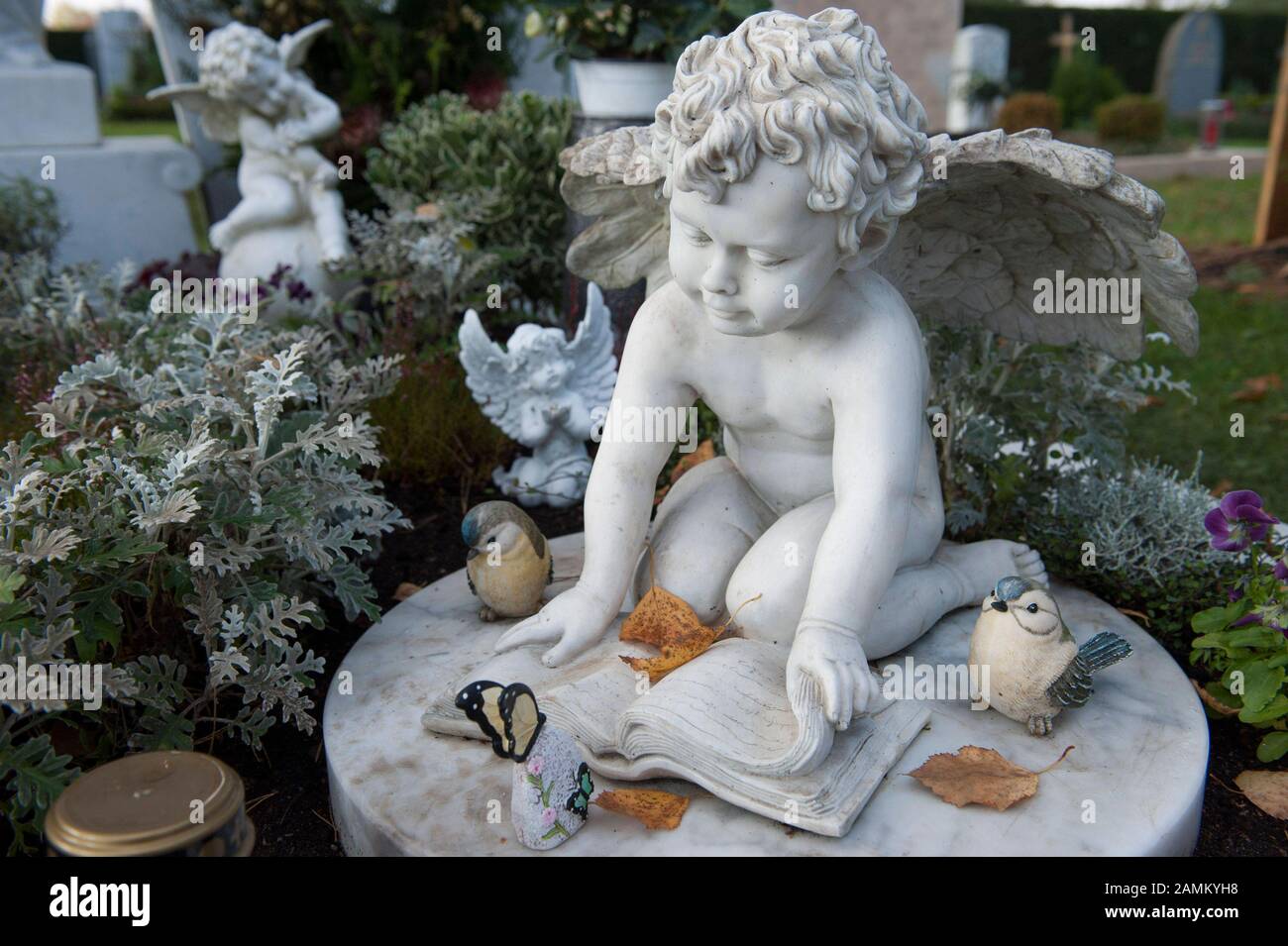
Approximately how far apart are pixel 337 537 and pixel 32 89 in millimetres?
4681

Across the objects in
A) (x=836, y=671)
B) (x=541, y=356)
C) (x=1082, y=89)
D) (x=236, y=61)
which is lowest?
(x=836, y=671)

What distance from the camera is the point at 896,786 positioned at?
192 cm

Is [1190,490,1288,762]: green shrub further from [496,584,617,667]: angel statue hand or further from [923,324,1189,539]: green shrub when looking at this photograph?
[496,584,617,667]: angel statue hand

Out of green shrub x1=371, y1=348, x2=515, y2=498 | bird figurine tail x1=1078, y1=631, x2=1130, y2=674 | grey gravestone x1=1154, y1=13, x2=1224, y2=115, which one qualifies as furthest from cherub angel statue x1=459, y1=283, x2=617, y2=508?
grey gravestone x1=1154, y1=13, x2=1224, y2=115

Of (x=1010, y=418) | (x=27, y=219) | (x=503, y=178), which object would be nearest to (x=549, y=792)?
(x=1010, y=418)

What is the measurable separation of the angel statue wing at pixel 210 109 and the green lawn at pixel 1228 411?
159 inches

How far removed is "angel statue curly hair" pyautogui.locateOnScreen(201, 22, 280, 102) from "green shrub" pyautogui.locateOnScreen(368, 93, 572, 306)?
66 centimetres

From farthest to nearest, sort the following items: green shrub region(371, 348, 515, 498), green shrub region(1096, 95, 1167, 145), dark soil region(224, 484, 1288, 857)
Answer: green shrub region(1096, 95, 1167, 145), green shrub region(371, 348, 515, 498), dark soil region(224, 484, 1288, 857)

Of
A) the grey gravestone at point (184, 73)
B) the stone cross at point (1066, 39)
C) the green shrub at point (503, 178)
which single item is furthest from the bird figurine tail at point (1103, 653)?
the stone cross at point (1066, 39)

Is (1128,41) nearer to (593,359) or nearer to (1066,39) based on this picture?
(1066,39)

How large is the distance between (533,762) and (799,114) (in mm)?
1106

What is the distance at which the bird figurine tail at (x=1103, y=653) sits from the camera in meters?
2.06

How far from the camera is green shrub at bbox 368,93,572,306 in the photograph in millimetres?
4742

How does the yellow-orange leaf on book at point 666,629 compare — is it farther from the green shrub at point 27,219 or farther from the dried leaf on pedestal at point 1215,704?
the green shrub at point 27,219
